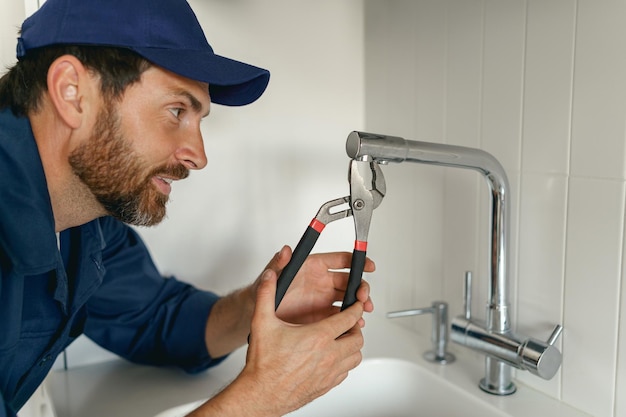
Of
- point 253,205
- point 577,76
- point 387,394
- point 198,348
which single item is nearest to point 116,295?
point 198,348

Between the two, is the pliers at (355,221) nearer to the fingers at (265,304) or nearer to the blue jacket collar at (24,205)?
the fingers at (265,304)

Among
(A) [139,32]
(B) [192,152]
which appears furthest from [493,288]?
(A) [139,32]

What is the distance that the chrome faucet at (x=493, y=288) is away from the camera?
72cm

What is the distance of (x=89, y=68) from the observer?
687 mm

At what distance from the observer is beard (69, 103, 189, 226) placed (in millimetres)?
705

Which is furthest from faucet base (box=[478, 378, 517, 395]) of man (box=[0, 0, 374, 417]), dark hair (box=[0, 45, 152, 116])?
dark hair (box=[0, 45, 152, 116])

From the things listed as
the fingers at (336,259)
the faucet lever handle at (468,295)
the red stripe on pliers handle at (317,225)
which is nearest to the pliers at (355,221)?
the red stripe on pliers handle at (317,225)

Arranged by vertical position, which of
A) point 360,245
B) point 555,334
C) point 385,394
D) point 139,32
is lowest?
point 385,394

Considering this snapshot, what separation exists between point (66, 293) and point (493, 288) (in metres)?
0.57

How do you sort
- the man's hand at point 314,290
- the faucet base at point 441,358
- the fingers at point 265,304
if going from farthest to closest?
the faucet base at point 441,358
the man's hand at point 314,290
the fingers at point 265,304

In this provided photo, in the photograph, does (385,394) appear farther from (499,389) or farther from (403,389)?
(499,389)

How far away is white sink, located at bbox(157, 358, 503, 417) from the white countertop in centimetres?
2

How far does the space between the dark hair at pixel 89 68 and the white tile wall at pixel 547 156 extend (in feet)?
1.64

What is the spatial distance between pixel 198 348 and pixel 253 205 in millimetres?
294
